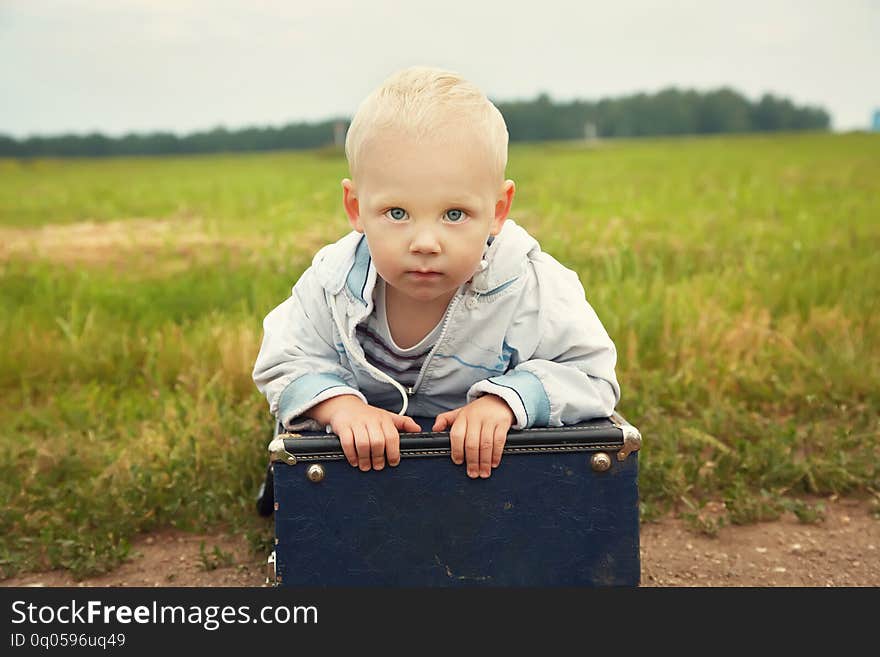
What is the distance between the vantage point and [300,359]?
2.51 m

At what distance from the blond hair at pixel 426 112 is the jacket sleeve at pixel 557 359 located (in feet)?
1.31

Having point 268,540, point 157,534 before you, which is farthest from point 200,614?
point 157,534

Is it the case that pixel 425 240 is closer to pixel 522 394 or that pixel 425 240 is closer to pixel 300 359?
pixel 522 394

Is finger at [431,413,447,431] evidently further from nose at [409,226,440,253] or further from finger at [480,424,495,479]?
nose at [409,226,440,253]

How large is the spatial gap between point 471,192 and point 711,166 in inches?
621

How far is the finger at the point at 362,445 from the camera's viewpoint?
2123 millimetres

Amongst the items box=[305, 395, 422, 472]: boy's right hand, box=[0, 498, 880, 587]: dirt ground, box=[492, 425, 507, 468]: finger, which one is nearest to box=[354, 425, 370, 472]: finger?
box=[305, 395, 422, 472]: boy's right hand

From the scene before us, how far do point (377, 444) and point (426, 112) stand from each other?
714 mm

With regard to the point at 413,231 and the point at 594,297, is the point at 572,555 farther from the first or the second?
the point at 594,297

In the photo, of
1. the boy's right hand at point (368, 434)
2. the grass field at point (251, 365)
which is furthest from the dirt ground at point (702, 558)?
the boy's right hand at point (368, 434)

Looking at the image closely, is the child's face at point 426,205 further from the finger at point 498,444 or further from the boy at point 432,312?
the finger at point 498,444

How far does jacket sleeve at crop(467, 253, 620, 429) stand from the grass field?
93cm

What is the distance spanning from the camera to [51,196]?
44.3ft

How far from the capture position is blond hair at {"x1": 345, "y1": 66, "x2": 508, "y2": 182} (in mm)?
2035
